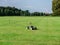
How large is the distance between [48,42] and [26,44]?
1.68m

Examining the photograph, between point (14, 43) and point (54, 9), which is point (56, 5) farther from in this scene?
point (14, 43)

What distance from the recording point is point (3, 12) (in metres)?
98.1

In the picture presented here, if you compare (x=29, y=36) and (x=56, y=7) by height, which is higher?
(x=56, y=7)

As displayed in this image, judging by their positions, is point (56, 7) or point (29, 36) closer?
point (29, 36)

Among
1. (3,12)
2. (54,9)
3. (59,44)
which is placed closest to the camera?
(59,44)

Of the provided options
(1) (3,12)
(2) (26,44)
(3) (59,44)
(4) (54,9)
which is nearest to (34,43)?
(2) (26,44)

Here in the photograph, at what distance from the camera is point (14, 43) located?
16.7 metres

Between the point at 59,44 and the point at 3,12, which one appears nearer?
the point at 59,44

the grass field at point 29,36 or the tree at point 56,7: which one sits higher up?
the tree at point 56,7

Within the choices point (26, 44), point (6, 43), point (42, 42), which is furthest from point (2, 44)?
point (42, 42)

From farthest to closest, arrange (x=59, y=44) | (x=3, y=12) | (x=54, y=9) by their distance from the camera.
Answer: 1. (x=3, y=12)
2. (x=54, y=9)
3. (x=59, y=44)

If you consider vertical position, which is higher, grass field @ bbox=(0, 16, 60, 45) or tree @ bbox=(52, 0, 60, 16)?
tree @ bbox=(52, 0, 60, 16)

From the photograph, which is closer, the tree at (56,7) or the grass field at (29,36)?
the grass field at (29,36)

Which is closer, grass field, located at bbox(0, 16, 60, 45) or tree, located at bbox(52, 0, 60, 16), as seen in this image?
grass field, located at bbox(0, 16, 60, 45)
